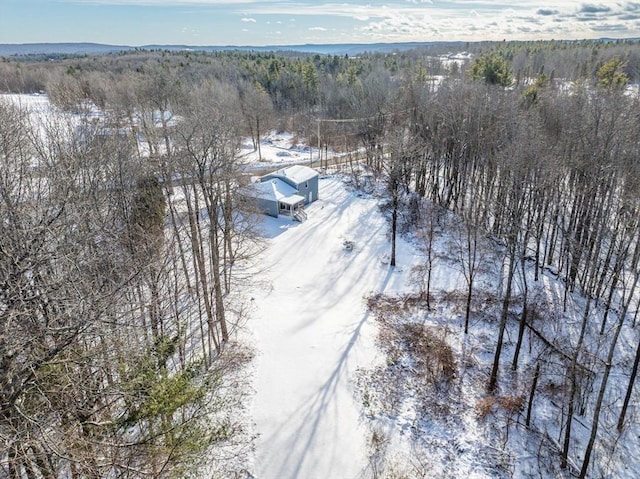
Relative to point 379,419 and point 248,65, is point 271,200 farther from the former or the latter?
point 248,65

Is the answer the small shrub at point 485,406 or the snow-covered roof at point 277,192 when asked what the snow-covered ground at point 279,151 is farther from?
the small shrub at point 485,406

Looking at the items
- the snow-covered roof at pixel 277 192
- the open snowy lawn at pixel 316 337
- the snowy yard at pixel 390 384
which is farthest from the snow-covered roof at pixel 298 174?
the snowy yard at pixel 390 384

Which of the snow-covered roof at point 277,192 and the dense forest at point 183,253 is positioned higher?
the dense forest at point 183,253

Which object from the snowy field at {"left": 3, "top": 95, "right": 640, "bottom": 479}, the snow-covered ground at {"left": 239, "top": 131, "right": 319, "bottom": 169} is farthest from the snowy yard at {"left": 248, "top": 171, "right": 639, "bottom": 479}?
the snow-covered ground at {"left": 239, "top": 131, "right": 319, "bottom": 169}

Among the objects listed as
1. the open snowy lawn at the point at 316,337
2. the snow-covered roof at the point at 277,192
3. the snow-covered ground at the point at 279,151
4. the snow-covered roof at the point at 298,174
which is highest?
the snow-covered roof at the point at 298,174

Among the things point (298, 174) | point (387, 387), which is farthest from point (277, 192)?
point (387, 387)

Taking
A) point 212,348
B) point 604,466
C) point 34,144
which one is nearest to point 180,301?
point 212,348

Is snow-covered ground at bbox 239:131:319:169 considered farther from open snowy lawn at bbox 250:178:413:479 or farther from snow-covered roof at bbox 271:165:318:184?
open snowy lawn at bbox 250:178:413:479
